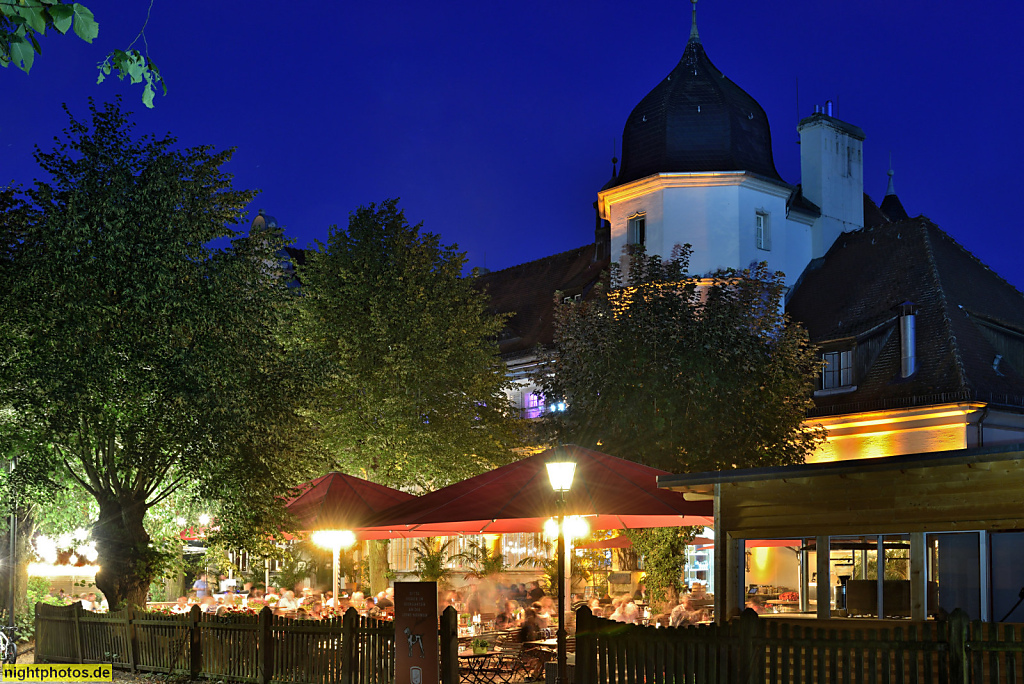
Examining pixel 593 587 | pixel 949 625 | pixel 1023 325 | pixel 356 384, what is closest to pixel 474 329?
pixel 356 384

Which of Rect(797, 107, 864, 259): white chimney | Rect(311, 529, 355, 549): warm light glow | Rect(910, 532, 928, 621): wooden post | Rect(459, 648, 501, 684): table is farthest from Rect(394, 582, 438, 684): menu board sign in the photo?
Rect(797, 107, 864, 259): white chimney

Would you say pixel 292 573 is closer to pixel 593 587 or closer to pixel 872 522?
pixel 593 587

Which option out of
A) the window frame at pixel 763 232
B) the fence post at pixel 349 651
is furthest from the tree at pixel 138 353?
the window frame at pixel 763 232

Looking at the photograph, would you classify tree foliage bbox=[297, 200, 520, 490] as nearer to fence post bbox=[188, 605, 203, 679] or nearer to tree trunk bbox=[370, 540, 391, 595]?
tree trunk bbox=[370, 540, 391, 595]

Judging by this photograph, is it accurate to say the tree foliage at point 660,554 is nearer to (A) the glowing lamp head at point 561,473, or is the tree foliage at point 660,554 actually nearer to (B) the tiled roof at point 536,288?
(A) the glowing lamp head at point 561,473

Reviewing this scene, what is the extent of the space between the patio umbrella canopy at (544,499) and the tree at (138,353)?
340 cm

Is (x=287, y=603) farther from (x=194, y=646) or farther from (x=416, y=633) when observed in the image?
(x=416, y=633)

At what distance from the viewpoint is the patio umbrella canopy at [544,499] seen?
1550 cm

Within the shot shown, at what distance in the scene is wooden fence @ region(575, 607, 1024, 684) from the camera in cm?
1112

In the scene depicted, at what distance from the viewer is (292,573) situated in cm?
4122

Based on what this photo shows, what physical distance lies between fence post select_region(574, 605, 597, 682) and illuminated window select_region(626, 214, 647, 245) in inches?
1021

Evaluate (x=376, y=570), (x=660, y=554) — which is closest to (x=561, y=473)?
(x=660, y=554)

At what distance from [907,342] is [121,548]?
70.5 ft

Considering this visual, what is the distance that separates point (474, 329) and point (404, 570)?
49.7 ft
